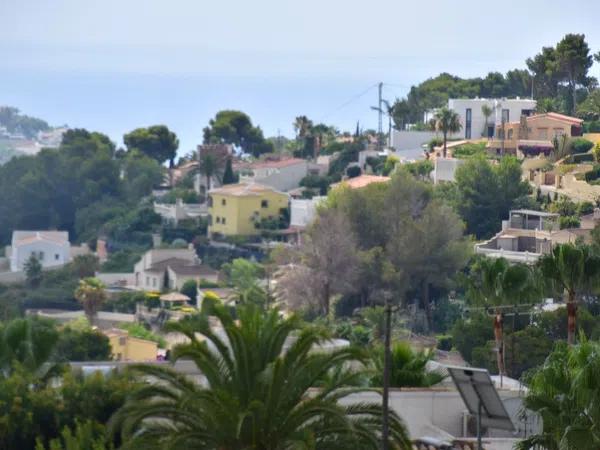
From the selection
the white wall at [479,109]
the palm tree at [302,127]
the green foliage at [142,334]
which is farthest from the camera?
the palm tree at [302,127]

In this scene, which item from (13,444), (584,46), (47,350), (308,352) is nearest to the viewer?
(308,352)

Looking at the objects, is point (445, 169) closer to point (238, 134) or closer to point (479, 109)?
point (479, 109)

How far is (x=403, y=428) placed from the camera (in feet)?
78.5

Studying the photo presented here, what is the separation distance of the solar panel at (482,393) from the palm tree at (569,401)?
28.2 inches

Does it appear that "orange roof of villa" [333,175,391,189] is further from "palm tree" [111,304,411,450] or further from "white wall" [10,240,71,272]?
"palm tree" [111,304,411,450]

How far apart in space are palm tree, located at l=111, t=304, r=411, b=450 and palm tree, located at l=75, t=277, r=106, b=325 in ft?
156

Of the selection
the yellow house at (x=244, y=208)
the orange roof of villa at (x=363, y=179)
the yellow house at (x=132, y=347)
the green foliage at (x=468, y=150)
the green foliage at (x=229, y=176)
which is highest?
the green foliage at (x=468, y=150)

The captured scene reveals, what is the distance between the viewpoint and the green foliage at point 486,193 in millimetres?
71812

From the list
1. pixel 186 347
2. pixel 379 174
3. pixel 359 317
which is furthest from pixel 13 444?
pixel 379 174

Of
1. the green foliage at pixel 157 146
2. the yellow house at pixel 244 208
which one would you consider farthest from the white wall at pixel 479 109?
the green foliage at pixel 157 146

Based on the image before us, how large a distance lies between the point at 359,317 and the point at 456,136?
2693cm

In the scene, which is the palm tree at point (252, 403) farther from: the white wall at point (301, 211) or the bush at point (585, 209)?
the white wall at point (301, 211)

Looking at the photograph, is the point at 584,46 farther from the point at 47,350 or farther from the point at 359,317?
the point at 47,350

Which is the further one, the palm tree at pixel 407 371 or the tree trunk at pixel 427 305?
the tree trunk at pixel 427 305
